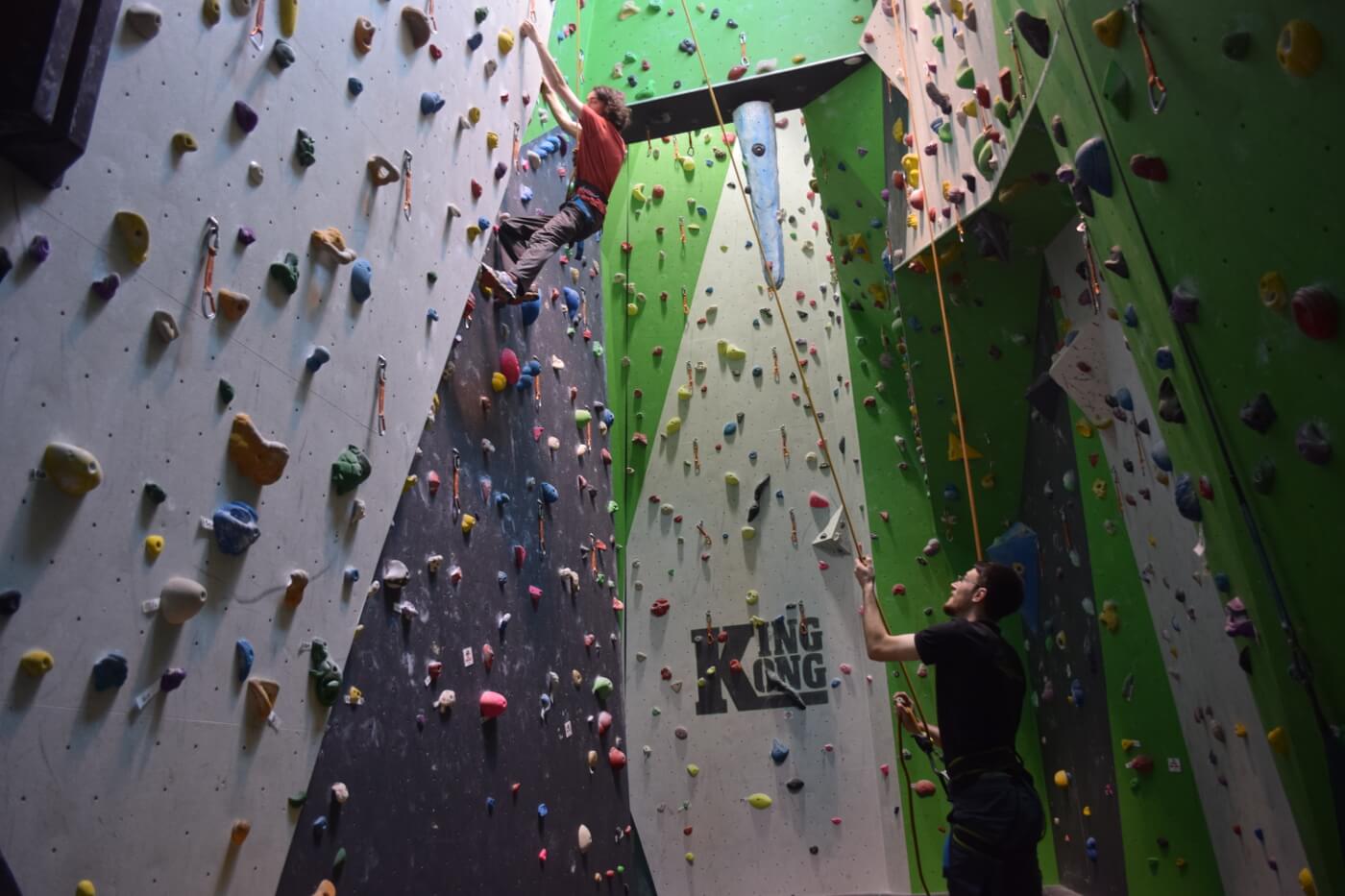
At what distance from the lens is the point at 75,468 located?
1695 millimetres

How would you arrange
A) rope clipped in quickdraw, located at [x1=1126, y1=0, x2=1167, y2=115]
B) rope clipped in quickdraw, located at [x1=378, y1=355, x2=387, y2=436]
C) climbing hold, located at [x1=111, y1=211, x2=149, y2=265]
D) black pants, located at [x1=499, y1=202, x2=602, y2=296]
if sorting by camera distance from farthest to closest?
black pants, located at [x1=499, y1=202, x2=602, y2=296] < rope clipped in quickdraw, located at [x1=378, y1=355, x2=387, y2=436] < rope clipped in quickdraw, located at [x1=1126, y1=0, x2=1167, y2=115] < climbing hold, located at [x1=111, y1=211, x2=149, y2=265]


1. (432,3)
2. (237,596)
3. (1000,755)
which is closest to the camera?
(237,596)

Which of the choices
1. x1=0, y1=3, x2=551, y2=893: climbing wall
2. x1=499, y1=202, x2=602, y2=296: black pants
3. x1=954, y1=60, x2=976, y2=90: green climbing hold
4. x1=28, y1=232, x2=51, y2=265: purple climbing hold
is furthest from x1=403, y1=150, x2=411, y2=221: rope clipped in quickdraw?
x1=954, y1=60, x2=976, y2=90: green climbing hold

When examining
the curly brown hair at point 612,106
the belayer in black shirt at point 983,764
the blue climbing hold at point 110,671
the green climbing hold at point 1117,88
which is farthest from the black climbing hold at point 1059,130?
the blue climbing hold at point 110,671

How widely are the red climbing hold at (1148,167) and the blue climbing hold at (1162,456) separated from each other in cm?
71

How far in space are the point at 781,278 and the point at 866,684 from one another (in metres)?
2.07

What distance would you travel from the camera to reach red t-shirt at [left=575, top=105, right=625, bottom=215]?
370 cm

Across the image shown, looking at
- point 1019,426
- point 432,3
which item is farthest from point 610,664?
point 432,3

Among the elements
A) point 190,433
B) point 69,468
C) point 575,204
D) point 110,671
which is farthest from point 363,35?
point 110,671

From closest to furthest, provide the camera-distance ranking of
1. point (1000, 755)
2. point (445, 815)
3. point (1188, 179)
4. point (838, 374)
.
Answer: point (1188, 179)
point (1000, 755)
point (445, 815)
point (838, 374)

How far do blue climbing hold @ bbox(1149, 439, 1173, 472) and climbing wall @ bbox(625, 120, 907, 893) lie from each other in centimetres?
230

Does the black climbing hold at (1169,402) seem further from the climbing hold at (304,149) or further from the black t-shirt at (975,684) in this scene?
the climbing hold at (304,149)

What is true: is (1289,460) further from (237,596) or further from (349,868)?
(349,868)

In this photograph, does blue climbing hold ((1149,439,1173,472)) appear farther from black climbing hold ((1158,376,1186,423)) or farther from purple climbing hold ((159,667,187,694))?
purple climbing hold ((159,667,187,694))
